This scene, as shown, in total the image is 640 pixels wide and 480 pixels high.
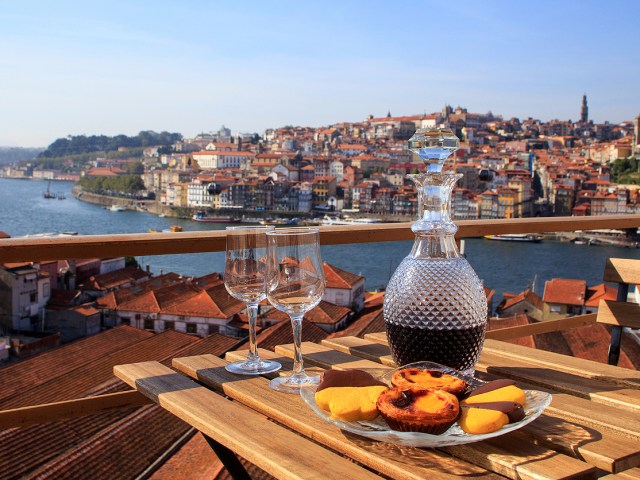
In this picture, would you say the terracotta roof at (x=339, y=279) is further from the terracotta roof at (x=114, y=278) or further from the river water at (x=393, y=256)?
the terracotta roof at (x=114, y=278)

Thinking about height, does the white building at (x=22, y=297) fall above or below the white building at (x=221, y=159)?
below

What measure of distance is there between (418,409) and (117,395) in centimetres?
51

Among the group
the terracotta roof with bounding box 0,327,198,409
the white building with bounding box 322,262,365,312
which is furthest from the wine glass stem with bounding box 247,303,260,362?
the white building with bounding box 322,262,365,312

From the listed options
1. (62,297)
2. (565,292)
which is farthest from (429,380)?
(62,297)

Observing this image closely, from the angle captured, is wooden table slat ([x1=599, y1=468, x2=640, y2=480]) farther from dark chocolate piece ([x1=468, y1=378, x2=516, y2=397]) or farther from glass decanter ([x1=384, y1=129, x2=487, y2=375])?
glass decanter ([x1=384, y1=129, x2=487, y2=375])

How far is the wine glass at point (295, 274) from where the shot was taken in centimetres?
68

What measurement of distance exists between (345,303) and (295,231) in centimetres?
1243

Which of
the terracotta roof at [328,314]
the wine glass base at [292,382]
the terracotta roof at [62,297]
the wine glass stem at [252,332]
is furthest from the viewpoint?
the terracotta roof at [62,297]

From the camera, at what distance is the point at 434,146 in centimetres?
75

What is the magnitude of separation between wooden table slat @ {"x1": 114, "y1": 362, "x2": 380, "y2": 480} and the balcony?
0.54ft

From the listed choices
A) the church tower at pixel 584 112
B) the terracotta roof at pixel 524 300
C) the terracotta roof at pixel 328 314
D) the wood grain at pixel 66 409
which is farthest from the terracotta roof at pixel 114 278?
the church tower at pixel 584 112

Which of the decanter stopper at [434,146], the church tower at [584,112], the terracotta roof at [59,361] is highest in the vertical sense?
the church tower at [584,112]

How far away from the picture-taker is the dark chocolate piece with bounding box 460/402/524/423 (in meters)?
0.50

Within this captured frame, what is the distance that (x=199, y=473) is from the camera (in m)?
2.33
